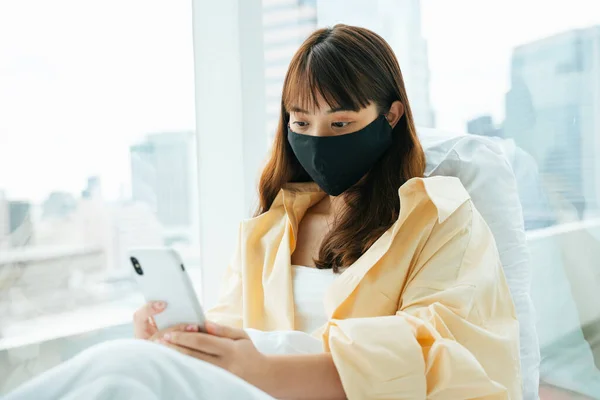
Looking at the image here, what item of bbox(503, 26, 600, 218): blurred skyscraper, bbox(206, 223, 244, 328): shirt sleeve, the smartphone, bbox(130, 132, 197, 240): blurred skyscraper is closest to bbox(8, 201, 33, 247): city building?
bbox(130, 132, 197, 240): blurred skyscraper

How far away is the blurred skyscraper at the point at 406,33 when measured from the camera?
217cm

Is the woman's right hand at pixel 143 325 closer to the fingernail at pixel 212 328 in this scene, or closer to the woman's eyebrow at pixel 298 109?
Answer: the fingernail at pixel 212 328

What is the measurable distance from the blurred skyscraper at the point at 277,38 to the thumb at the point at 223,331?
1390 millimetres

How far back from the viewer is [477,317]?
1248mm

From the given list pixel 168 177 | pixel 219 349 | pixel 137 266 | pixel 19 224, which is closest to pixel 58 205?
pixel 19 224

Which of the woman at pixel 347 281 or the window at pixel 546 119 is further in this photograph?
the window at pixel 546 119

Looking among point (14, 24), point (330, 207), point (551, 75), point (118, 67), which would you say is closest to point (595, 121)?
point (551, 75)

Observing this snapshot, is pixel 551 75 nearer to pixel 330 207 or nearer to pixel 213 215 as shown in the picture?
pixel 330 207

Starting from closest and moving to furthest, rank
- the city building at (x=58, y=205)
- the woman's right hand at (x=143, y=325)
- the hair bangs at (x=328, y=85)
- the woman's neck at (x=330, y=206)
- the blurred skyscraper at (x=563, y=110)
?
the woman's right hand at (x=143, y=325) → the hair bangs at (x=328, y=85) → the woman's neck at (x=330, y=206) → the blurred skyscraper at (x=563, y=110) → the city building at (x=58, y=205)

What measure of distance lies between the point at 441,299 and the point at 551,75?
2.94 feet

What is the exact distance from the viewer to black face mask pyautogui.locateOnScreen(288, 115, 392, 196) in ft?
4.95

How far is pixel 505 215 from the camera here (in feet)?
5.09

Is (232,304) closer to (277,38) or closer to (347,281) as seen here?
(347,281)

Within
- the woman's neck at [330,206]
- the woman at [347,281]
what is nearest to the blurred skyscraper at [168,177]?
the woman at [347,281]
